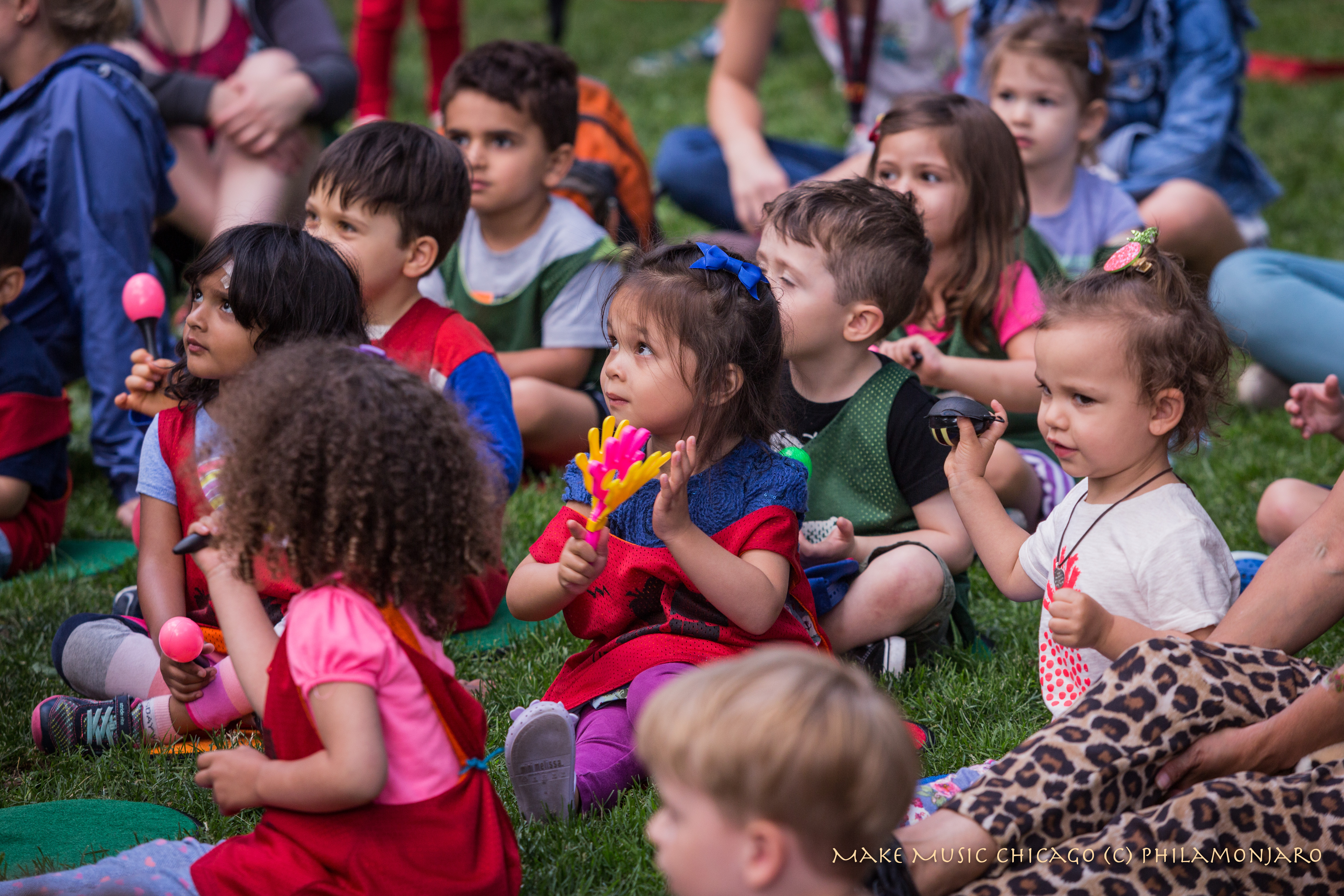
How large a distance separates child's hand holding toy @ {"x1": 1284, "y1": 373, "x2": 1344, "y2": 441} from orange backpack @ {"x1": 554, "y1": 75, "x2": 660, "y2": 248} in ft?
6.78

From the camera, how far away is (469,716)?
1.74 m

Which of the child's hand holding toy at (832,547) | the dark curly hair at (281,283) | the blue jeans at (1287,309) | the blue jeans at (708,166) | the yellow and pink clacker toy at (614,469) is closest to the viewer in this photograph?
the yellow and pink clacker toy at (614,469)

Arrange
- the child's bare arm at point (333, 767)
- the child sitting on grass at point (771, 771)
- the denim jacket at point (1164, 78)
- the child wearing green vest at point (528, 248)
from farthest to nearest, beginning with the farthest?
the denim jacket at point (1164, 78) → the child wearing green vest at point (528, 248) → the child's bare arm at point (333, 767) → the child sitting on grass at point (771, 771)

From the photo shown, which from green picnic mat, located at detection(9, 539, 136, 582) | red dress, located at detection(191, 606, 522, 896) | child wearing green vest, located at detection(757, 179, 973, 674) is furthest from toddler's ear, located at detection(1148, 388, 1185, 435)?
green picnic mat, located at detection(9, 539, 136, 582)

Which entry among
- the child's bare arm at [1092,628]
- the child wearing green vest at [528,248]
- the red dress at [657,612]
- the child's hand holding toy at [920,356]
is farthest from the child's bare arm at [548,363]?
the child's bare arm at [1092,628]

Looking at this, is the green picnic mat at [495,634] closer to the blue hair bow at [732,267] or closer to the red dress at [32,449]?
the blue hair bow at [732,267]

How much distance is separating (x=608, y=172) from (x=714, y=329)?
85.9 inches

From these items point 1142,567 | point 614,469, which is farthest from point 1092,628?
point 614,469

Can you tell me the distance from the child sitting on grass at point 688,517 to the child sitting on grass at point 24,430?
5.18ft

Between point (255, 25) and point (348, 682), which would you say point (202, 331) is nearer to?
point (348, 682)

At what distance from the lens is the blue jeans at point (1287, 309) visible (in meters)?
3.45

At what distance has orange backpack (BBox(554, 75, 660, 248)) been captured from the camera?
4.10 metres

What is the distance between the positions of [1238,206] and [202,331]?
398 centimetres

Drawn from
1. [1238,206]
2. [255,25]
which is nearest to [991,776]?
[1238,206]
